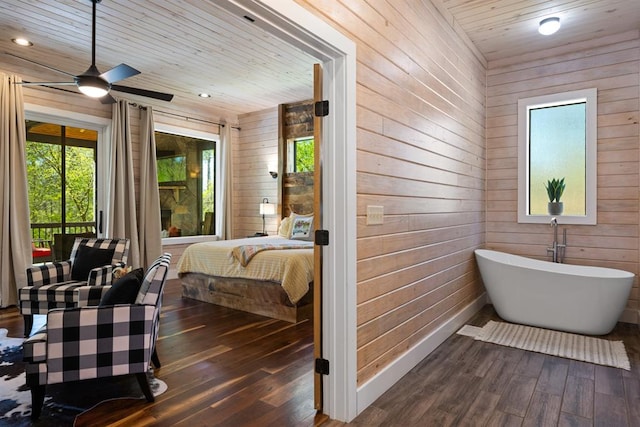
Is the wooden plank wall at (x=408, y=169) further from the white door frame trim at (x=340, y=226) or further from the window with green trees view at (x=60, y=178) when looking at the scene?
the window with green trees view at (x=60, y=178)

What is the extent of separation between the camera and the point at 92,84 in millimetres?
3250

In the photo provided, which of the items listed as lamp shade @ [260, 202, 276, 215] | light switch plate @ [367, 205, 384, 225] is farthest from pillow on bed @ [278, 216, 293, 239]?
light switch plate @ [367, 205, 384, 225]

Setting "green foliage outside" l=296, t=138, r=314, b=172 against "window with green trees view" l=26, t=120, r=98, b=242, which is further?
"green foliage outside" l=296, t=138, r=314, b=172

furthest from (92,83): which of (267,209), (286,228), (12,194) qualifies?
(267,209)

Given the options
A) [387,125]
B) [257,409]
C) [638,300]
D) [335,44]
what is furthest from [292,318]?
[638,300]

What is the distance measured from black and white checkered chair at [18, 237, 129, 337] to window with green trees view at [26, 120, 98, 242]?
1503mm

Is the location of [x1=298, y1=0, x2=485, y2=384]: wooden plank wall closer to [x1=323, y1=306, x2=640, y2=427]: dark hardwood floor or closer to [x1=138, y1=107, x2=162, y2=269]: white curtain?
[x1=323, y1=306, x2=640, y2=427]: dark hardwood floor

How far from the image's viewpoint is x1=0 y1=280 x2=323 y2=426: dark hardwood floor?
2.18 metres

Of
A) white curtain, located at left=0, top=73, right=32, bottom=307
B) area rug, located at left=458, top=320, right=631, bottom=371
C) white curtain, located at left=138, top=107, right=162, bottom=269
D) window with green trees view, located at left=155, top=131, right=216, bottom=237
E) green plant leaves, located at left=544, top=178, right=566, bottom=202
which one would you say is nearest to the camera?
area rug, located at left=458, top=320, right=631, bottom=371

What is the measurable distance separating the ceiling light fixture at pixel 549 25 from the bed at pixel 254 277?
3162 millimetres

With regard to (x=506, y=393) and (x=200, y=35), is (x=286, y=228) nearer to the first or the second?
(x=200, y=35)

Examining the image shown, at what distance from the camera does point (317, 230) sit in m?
2.25

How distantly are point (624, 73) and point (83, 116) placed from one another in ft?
21.3

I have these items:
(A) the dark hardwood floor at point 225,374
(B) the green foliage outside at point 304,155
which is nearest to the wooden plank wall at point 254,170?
(B) the green foliage outside at point 304,155
